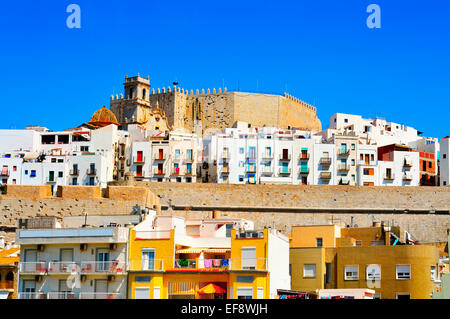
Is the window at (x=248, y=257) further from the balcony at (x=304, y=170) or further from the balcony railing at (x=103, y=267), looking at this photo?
the balcony at (x=304, y=170)

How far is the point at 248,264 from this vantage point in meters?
32.8

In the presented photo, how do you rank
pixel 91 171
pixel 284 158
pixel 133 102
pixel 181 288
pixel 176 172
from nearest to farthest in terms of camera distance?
pixel 181 288 → pixel 91 171 → pixel 176 172 → pixel 284 158 → pixel 133 102

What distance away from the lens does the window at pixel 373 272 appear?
37.0 meters

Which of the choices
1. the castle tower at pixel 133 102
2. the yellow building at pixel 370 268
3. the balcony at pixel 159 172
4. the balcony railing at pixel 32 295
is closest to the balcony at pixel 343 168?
the balcony at pixel 159 172

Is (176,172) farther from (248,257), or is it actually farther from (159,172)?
(248,257)

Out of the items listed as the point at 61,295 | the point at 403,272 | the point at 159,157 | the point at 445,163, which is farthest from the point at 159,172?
the point at 61,295

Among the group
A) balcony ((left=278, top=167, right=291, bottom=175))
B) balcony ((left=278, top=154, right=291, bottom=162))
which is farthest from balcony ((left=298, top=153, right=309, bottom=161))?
balcony ((left=278, top=167, right=291, bottom=175))

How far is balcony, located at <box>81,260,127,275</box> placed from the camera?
3309cm

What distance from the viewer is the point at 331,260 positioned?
3828 cm

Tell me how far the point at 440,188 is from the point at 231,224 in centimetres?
3433

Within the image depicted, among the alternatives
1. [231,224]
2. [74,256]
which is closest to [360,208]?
[231,224]

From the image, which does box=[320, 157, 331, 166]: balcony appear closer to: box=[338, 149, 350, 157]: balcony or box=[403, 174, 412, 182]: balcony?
box=[338, 149, 350, 157]: balcony

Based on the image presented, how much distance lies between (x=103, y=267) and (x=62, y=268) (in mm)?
1528
